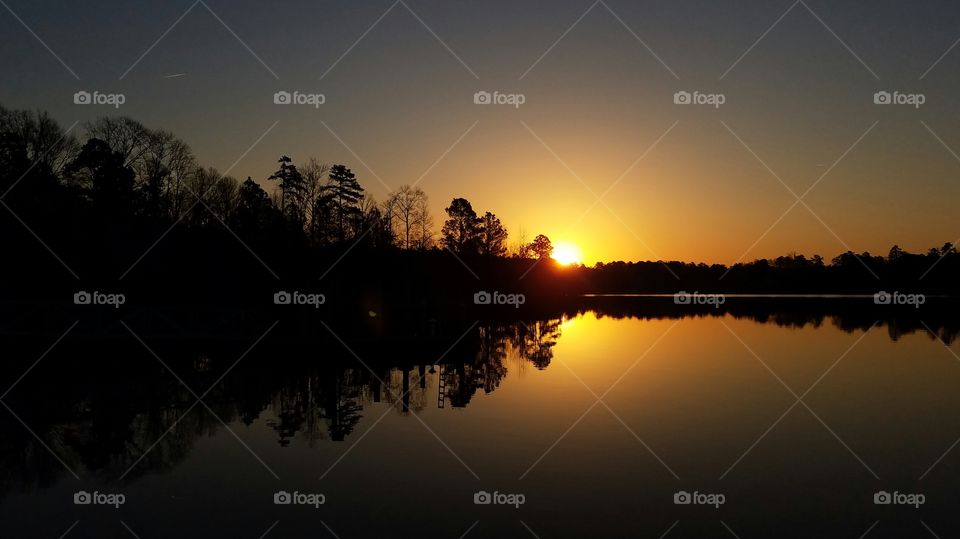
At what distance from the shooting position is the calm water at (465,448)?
41.4 ft

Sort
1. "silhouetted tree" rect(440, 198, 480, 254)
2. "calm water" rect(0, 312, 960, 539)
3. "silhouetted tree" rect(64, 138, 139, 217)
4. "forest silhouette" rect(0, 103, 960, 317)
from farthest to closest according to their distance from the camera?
1. "silhouetted tree" rect(440, 198, 480, 254)
2. "silhouetted tree" rect(64, 138, 139, 217)
3. "forest silhouette" rect(0, 103, 960, 317)
4. "calm water" rect(0, 312, 960, 539)

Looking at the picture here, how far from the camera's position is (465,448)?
17.9 m

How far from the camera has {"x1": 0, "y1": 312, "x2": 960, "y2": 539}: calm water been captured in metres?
12.6

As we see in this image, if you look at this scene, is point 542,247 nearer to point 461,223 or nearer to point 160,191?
point 461,223

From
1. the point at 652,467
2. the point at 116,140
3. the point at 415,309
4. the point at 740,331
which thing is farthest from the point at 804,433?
the point at 116,140

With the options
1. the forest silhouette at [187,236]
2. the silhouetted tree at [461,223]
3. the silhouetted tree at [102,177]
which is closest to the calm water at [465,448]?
the forest silhouette at [187,236]

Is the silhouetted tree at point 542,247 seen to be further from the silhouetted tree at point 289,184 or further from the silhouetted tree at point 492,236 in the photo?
the silhouetted tree at point 289,184

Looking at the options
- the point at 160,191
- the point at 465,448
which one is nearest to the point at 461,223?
the point at 160,191

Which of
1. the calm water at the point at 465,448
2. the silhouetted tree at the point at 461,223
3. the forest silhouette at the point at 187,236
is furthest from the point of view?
the silhouetted tree at the point at 461,223

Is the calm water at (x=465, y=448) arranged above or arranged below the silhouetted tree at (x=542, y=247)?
below

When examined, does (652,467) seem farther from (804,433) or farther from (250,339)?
(250,339)

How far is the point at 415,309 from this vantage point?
160 ft

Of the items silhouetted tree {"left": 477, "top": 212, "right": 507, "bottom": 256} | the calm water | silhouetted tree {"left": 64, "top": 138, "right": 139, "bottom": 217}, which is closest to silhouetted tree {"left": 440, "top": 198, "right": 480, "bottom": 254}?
silhouetted tree {"left": 477, "top": 212, "right": 507, "bottom": 256}

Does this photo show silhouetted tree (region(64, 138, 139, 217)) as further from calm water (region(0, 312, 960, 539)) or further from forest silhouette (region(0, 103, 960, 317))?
calm water (region(0, 312, 960, 539))
